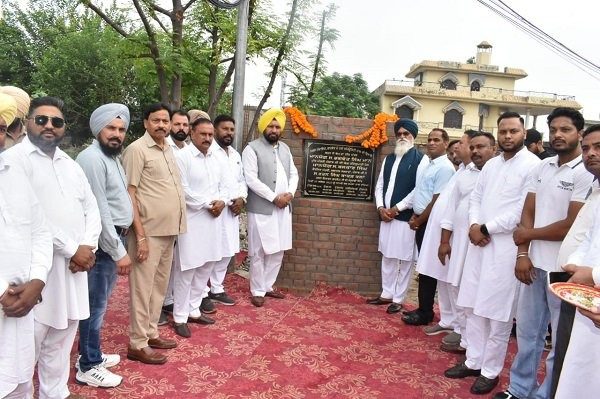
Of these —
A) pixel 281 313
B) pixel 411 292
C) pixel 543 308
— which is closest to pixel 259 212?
pixel 281 313

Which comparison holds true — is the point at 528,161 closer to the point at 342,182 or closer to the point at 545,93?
the point at 342,182

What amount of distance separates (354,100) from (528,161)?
73.8 ft

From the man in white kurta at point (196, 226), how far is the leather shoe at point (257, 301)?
33.0 inches

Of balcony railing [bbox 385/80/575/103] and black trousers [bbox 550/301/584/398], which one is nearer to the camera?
black trousers [bbox 550/301/584/398]

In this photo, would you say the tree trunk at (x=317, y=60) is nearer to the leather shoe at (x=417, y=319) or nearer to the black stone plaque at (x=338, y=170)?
the black stone plaque at (x=338, y=170)

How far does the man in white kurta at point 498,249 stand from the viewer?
3.53m

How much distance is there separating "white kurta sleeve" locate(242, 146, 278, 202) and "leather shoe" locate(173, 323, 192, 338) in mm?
1714

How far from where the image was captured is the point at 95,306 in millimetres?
3365

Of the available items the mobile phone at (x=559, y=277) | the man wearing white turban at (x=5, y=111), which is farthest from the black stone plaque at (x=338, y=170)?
the man wearing white turban at (x=5, y=111)

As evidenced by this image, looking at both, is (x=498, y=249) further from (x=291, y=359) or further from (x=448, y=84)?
(x=448, y=84)

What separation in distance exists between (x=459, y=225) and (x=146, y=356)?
112 inches

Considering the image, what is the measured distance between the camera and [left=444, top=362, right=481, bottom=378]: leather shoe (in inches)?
153

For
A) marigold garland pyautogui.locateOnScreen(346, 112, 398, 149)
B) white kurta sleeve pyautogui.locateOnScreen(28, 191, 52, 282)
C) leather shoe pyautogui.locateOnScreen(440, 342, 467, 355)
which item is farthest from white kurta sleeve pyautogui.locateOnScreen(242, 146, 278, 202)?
white kurta sleeve pyautogui.locateOnScreen(28, 191, 52, 282)

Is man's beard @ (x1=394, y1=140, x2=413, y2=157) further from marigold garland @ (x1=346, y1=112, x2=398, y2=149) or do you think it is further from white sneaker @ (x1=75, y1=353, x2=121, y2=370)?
white sneaker @ (x1=75, y1=353, x2=121, y2=370)
